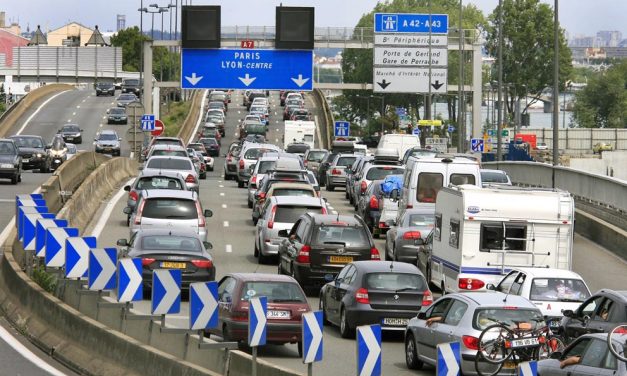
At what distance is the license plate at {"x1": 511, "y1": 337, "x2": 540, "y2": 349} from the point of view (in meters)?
18.9

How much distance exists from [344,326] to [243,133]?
81911mm

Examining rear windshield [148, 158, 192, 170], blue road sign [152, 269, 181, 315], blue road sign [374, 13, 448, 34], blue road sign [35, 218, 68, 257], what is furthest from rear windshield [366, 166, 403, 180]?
blue road sign [152, 269, 181, 315]

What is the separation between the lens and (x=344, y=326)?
80.1 feet

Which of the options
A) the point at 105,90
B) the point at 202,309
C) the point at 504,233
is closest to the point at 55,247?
the point at 202,309

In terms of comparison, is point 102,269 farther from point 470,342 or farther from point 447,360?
point 447,360

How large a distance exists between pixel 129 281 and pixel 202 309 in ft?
9.82

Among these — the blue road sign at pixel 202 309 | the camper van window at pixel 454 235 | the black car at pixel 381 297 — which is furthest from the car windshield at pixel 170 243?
the blue road sign at pixel 202 309

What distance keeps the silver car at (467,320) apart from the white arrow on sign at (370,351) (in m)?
3.77

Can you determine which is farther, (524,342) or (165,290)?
(165,290)

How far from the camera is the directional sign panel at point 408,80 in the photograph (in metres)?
76.1

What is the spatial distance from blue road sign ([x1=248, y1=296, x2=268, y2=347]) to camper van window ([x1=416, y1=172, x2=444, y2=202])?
67.2 feet

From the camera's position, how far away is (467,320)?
19.6 m

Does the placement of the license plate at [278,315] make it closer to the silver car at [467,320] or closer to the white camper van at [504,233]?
the silver car at [467,320]

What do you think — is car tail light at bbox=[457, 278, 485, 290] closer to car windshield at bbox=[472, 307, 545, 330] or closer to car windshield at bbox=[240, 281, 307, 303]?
car windshield at bbox=[240, 281, 307, 303]
